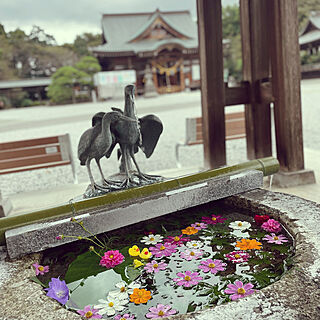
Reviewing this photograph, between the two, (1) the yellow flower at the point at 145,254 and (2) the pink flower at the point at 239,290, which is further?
(1) the yellow flower at the point at 145,254

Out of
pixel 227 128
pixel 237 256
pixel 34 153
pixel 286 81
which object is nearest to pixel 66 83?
pixel 227 128

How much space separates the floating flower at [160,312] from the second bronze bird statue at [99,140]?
68cm

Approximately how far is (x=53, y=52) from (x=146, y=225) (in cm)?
2285

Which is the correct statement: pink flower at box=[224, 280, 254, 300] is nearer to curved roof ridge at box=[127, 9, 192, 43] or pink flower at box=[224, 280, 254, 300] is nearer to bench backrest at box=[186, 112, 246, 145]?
bench backrest at box=[186, 112, 246, 145]

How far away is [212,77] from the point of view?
3404mm

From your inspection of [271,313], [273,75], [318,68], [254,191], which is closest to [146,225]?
[254,191]

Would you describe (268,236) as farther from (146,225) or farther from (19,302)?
(19,302)

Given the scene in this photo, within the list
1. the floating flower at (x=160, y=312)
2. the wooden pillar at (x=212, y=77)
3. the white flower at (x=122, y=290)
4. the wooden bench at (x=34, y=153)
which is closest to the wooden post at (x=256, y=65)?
the wooden pillar at (x=212, y=77)

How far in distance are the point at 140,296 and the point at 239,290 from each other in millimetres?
283

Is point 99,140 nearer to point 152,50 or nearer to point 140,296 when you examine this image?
point 140,296

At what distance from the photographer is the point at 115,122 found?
1.58 meters

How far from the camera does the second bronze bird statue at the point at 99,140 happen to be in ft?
4.97

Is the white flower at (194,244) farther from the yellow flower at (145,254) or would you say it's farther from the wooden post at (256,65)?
the wooden post at (256,65)

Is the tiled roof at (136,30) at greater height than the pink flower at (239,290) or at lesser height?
greater
